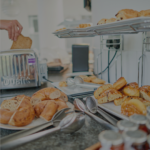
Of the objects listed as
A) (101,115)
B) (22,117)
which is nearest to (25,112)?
(22,117)

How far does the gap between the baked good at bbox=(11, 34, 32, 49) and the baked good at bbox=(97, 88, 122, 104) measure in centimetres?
73

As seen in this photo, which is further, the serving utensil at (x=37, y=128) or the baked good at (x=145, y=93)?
the baked good at (x=145, y=93)

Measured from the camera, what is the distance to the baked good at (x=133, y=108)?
571 mm

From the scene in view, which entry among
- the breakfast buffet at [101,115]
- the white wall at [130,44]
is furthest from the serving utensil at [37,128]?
the white wall at [130,44]

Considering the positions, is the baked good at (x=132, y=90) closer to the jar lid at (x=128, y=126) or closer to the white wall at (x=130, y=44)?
the white wall at (x=130, y=44)

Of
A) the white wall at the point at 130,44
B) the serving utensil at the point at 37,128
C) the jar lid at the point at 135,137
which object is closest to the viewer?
the jar lid at the point at 135,137

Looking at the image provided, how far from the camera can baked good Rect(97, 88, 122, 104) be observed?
29.8 inches

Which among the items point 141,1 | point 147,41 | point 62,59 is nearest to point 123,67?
point 147,41

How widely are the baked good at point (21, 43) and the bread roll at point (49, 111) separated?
715 mm

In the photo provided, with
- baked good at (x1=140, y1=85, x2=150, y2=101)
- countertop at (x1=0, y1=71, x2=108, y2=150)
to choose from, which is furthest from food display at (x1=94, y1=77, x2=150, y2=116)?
countertop at (x1=0, y1=71, x2=108, y2=150)

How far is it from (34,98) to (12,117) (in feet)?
0.66

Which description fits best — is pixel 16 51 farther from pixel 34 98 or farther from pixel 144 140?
pixel 144 140

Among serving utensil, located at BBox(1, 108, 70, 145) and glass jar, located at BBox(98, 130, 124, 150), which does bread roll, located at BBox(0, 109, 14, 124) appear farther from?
glass jar, located at BBox(98, 130, 124, 150)

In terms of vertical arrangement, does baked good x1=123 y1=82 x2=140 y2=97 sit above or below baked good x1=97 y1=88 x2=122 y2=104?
above
